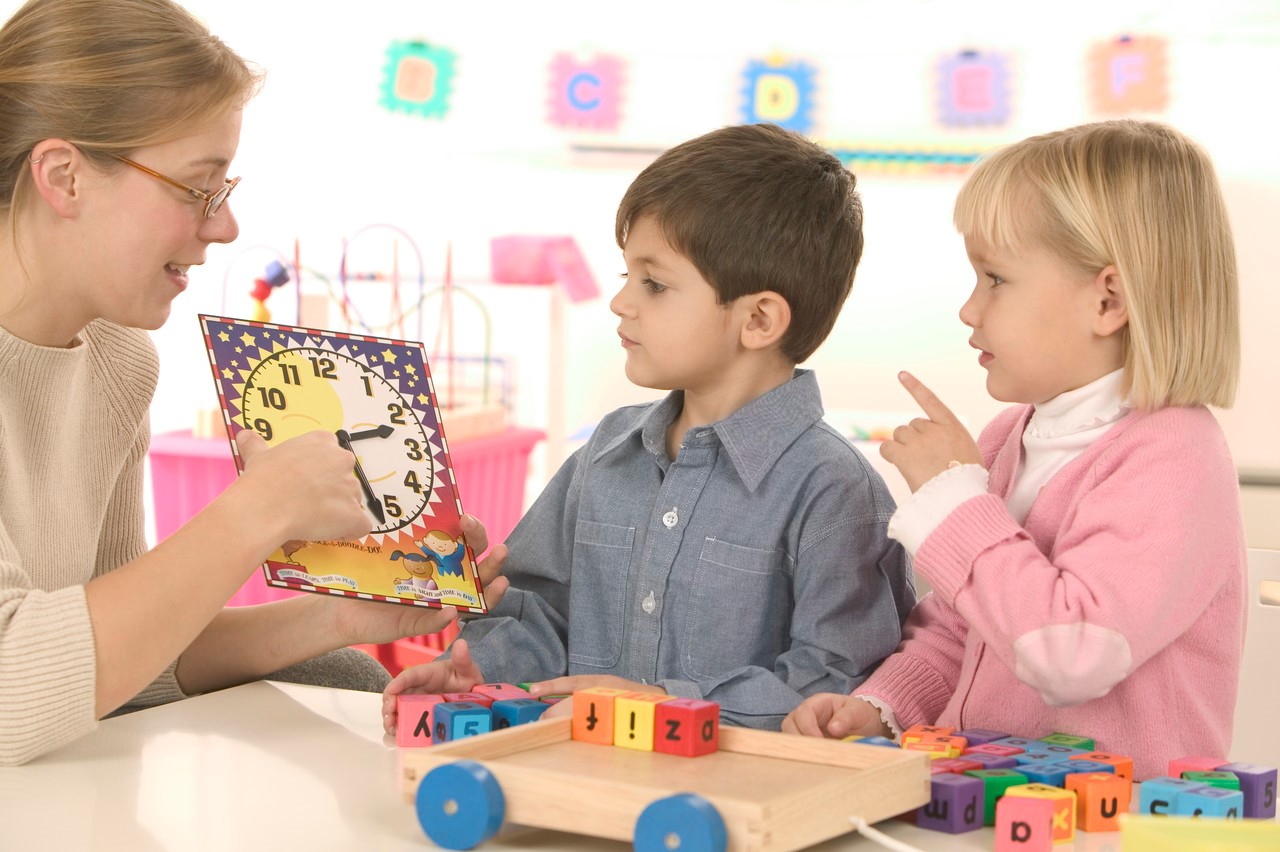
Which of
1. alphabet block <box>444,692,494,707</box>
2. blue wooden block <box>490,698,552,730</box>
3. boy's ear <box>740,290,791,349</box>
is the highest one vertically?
boy's ear <box>740,290,791,349</box>

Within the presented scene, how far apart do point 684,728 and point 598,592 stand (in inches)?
17.1

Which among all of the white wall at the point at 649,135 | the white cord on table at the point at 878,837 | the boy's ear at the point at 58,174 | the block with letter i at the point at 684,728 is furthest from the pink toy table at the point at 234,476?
the white cord on table at the point at 878,837

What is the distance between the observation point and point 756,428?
1169 mm

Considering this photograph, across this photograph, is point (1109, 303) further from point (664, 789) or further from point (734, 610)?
point (664, 789)

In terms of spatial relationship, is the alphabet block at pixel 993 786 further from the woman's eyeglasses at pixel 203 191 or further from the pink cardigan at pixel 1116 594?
the woman's eyeglasses at pixel 203 191

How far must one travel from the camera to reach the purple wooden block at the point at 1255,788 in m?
0.78

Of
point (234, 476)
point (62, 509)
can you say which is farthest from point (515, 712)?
point (234, 476)

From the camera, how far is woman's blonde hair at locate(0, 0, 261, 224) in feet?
3.38

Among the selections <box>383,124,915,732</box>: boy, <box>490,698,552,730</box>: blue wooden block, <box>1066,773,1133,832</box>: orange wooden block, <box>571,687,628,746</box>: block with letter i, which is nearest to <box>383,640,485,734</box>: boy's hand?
<box>383,124,915,732</box>: boy

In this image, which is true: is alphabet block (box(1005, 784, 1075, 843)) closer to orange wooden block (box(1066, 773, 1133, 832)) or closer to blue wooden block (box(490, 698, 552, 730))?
orange wooden block (box(1066, 773, 1133, 832))

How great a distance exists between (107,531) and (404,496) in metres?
0.37

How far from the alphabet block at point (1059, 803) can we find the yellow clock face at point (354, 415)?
1.56 ft

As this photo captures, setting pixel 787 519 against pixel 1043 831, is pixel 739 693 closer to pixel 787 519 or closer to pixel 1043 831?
pixel 787 519

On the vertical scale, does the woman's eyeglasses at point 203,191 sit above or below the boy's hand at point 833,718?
above
